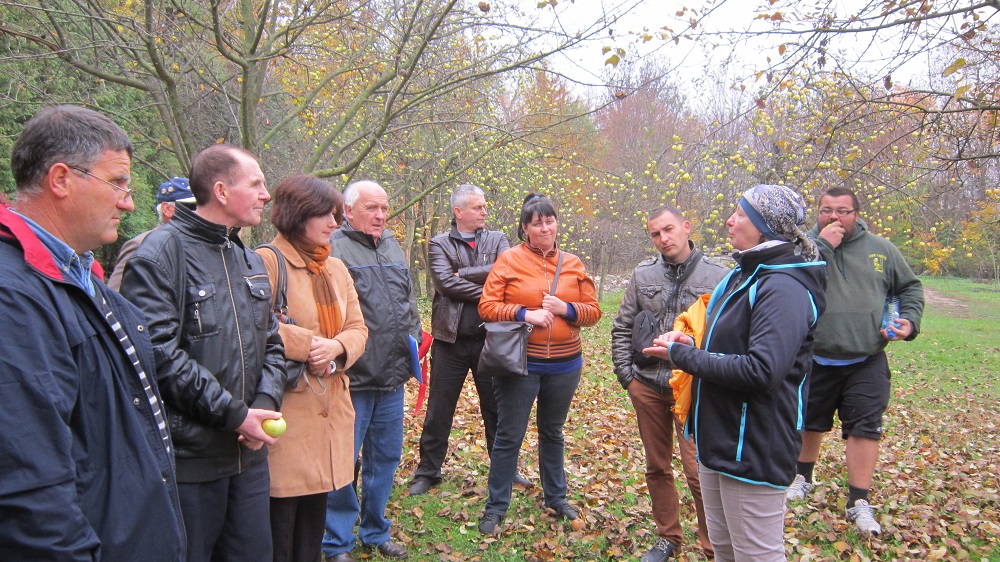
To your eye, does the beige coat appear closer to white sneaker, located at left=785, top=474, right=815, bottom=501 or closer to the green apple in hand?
the green apple in hand

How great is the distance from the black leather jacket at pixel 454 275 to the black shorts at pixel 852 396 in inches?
96.8

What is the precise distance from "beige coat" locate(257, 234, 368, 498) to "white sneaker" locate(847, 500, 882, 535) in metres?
3.33

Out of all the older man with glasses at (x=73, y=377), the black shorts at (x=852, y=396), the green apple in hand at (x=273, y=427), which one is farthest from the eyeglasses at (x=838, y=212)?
the older man with glasses at (x=73, y=377)

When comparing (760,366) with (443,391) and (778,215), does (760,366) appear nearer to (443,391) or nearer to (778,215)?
(778,215)

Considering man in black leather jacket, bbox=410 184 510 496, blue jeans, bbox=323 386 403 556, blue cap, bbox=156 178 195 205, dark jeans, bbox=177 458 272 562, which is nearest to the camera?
dark jeans, bbox=177 458 272 562

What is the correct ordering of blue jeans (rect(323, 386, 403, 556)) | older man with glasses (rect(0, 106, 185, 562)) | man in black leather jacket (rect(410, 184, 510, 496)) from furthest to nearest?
man in black leather jacket (rect(410, 184, 510, 496)), blue jeans (rect(323, 386, 403, 556)), older man with glasses (rect(0, 106, 185, 562))

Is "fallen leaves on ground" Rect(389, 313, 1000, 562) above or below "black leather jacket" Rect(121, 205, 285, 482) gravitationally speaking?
below

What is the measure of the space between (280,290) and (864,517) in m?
3.95

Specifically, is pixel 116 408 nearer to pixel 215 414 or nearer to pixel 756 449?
pixel 215 414

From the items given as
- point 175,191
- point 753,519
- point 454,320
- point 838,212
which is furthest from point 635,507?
point 175,191

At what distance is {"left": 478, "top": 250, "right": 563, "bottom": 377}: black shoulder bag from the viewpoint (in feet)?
12.6

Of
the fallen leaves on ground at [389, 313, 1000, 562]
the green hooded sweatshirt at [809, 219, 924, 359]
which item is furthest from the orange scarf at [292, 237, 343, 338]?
the green hooded sweatshirt at [809, 219, 924, 359]

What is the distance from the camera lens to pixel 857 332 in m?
4.23

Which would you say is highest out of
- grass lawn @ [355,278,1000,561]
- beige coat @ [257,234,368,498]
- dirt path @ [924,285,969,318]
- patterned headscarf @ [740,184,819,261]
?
patterned headscarf @ [740,184,819,261]
